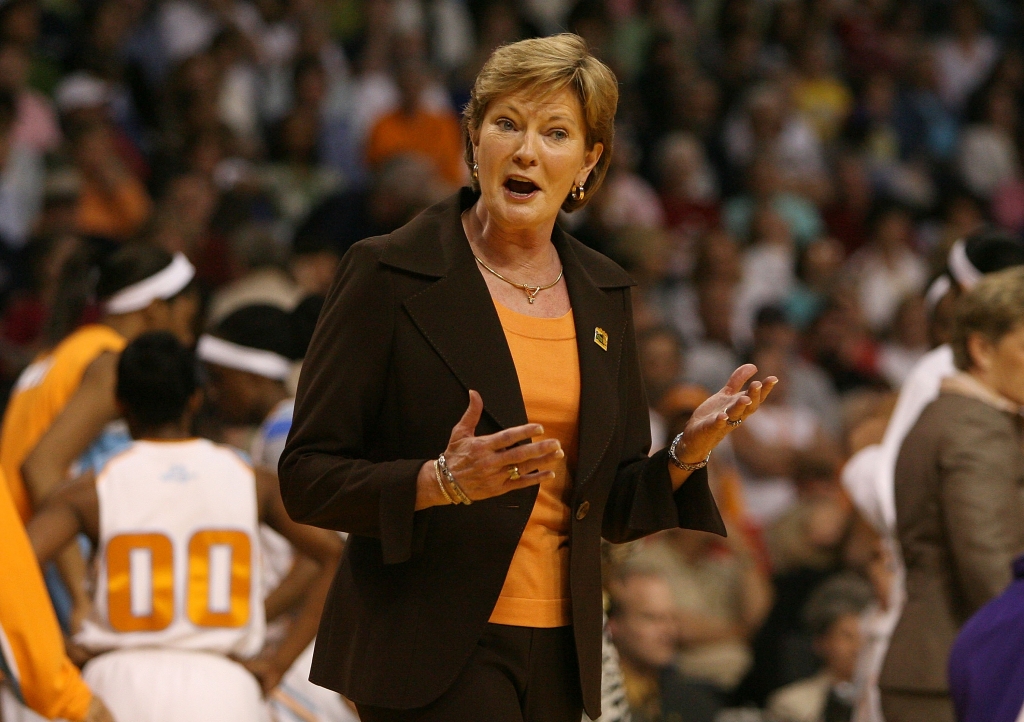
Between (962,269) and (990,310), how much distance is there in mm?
916

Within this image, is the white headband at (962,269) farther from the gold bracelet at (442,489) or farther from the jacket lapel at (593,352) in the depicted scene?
the gold bracelet at (442,489)

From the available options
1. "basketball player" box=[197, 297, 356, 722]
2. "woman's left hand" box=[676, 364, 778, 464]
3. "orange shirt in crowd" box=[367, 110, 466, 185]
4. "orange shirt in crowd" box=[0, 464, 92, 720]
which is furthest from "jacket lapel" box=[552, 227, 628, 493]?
"orange shirt in crowd" box=[367, 110, 466, 185]

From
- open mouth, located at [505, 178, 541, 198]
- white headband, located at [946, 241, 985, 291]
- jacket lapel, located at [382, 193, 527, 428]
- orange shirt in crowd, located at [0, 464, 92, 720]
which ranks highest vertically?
open mouth, located at [505, 178, 541, 198]

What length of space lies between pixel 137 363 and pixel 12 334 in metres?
3.51

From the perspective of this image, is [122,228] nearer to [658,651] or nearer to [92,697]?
[658,651]

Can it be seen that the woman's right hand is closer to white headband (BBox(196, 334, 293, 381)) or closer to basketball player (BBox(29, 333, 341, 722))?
basketball player (BBox(29, 333, 341, 722))

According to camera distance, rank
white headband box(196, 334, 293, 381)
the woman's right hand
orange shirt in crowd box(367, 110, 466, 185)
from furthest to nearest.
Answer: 1. orange shirt in crowd box(367, 110, 466, 185)
2. white headband box(196, 334, 293, 381)
3. the woman's right hand

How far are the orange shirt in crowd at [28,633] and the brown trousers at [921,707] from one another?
2.29 meters

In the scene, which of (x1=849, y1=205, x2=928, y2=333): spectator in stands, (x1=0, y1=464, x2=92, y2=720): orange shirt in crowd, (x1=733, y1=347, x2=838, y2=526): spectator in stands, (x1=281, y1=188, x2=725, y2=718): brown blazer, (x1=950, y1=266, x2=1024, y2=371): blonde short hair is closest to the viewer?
(x1=281, y1=188, x2=725, y2=718): brown blazer

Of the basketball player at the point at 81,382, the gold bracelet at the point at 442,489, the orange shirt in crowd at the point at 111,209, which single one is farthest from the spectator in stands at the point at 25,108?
the gold bracelet at the point at 442,489

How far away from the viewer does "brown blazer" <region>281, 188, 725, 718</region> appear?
2.81 m

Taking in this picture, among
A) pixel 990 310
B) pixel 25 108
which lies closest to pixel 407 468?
pixel 990 310

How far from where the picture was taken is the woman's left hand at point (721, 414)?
289cm

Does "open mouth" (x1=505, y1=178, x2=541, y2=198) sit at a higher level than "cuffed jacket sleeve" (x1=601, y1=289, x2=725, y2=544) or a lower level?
higher
